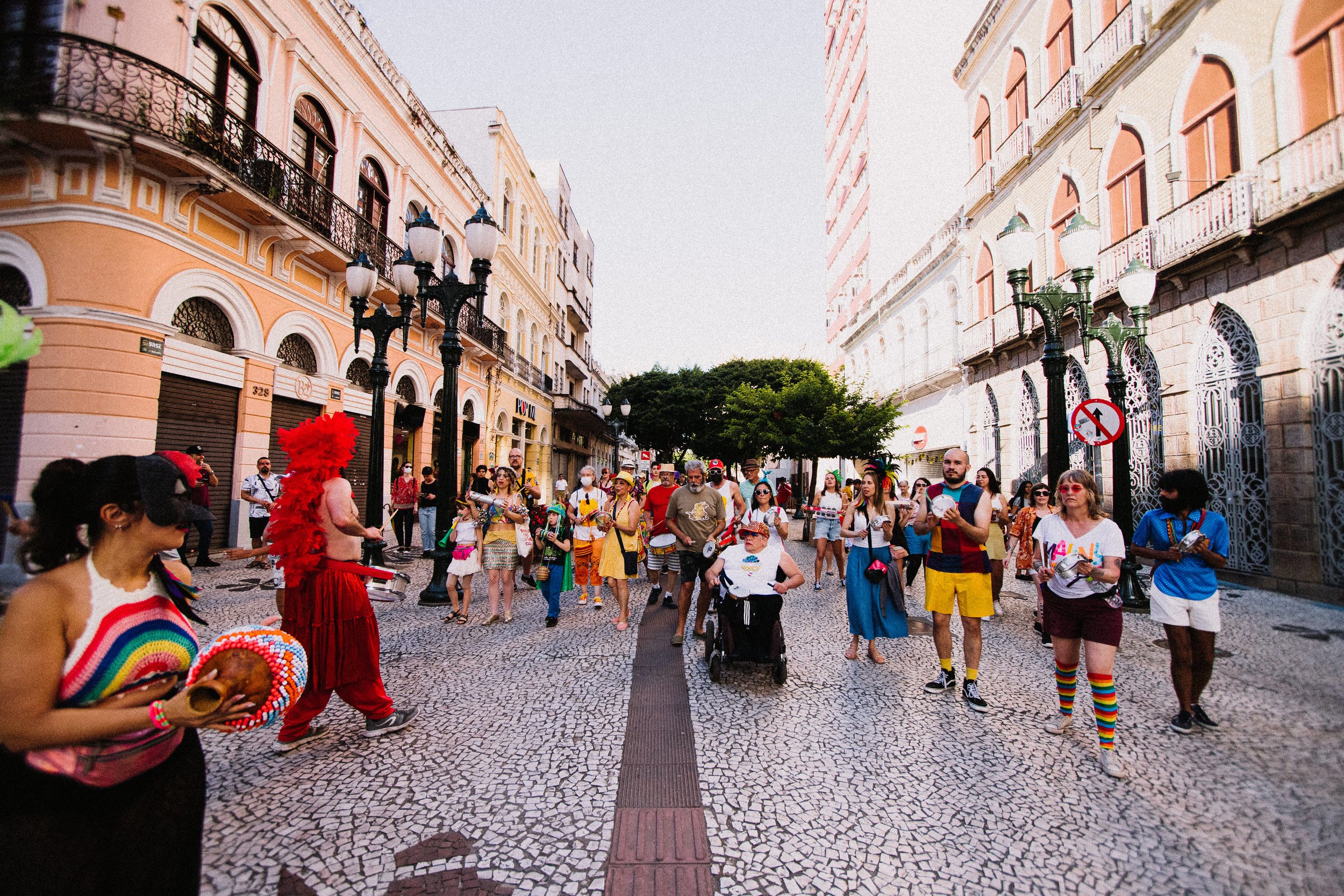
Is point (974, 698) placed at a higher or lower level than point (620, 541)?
lower

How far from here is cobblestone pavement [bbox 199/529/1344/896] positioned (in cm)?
241

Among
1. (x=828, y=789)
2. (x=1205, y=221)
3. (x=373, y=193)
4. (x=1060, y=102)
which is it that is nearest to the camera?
(x=828, y=789)

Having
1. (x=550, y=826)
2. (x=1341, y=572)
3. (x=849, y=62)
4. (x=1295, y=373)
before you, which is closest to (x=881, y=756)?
(x=550, y=826)

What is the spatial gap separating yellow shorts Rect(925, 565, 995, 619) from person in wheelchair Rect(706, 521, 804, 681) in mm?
1017

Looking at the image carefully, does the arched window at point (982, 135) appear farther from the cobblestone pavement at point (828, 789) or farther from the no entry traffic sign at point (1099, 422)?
the cobblestone pavement at point (828, 789)

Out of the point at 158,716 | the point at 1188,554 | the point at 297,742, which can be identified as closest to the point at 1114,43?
the point at 1188,554

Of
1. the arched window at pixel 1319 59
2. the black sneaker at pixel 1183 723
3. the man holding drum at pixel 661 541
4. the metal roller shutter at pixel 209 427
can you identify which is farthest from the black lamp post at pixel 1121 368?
the metal roller shutter at pixel 209 427

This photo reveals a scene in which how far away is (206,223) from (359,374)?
5368mm

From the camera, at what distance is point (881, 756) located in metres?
3.45

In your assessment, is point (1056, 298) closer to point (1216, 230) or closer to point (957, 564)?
point (957, 564)

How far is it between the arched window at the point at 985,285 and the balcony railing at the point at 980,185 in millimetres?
1510

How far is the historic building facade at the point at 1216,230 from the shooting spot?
304 inches

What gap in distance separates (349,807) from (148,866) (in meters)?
1.46

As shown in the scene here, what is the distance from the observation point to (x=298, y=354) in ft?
41.4
